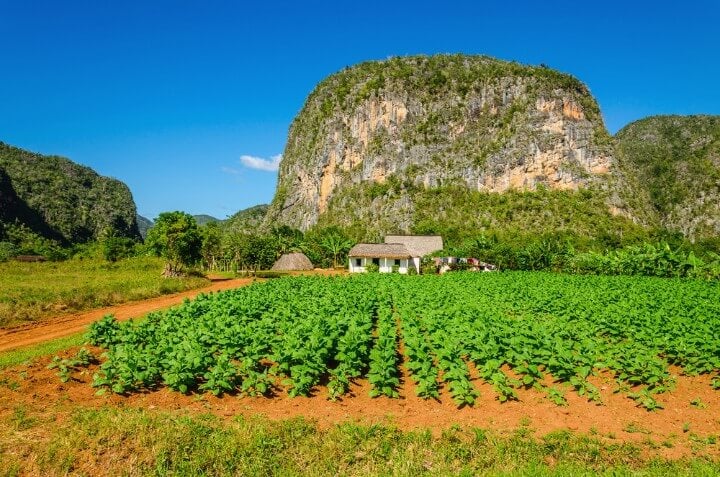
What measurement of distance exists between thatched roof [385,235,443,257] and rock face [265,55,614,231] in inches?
1568

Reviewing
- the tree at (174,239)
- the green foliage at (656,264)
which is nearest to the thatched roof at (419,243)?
the green foliage at (656,264)

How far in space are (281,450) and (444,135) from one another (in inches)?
4820

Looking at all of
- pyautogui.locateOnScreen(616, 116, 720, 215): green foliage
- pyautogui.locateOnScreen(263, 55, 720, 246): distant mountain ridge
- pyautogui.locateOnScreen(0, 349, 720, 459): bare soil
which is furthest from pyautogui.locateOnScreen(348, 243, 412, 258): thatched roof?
pyautogui.locateOnScreen(616, 116, 720, 215): green foliage

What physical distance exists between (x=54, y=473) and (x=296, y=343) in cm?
472

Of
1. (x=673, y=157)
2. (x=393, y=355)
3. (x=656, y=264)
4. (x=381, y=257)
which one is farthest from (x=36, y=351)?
(x=673, y=157)

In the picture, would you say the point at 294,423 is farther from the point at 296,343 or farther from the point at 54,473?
the point at 54,473

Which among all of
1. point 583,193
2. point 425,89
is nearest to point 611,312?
point 583,193

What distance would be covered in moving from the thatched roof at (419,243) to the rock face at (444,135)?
39819mm

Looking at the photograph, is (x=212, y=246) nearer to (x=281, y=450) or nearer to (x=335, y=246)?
(x=335, y=246)

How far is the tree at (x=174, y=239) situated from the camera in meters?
36.8

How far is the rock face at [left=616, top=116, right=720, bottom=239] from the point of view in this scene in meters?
114

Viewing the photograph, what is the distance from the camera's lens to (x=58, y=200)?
12212cm

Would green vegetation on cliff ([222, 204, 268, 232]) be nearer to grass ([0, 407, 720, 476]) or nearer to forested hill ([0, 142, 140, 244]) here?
forested hill ([0, 142, 140, 244])

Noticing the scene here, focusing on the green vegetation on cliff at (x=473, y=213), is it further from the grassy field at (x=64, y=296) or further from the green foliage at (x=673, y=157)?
the grassy field at (x=64, y=296)
